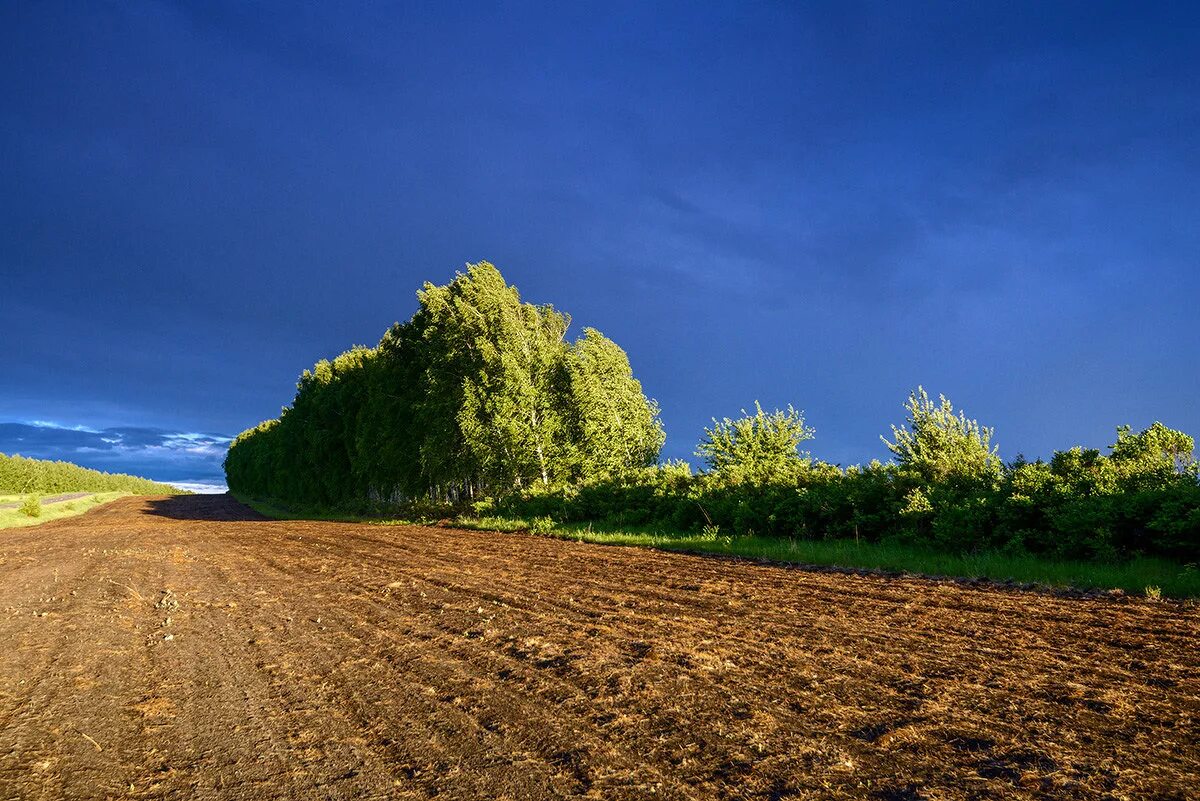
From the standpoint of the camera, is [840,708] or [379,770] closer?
[379,770]

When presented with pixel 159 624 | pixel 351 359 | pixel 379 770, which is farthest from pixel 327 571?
pixel 351 359

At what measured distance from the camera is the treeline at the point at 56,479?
103188 millimetres

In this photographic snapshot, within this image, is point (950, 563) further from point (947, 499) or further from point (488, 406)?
point (488, 406)

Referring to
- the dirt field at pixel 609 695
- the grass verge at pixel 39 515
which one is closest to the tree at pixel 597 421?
the dirt field at pixel 609 695

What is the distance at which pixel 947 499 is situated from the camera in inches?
529

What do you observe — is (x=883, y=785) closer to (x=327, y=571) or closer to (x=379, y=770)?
(x=379, y=770)

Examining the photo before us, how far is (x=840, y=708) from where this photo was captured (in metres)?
4.59

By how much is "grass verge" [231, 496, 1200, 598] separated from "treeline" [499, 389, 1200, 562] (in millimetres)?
556

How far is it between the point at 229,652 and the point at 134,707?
5.23 ft

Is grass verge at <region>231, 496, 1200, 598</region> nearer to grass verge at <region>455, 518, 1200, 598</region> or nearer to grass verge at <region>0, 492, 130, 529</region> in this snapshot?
grass verge at <region>455, 518, 1200, 598</region>

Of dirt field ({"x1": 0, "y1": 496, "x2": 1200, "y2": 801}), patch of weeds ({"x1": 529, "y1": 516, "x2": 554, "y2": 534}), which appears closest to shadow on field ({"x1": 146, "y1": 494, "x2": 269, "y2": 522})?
patch of weeds ({"x1": 529, "y1": 516, "x2": 554, "y2": 534})

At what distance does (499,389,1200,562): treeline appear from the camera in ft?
34.8

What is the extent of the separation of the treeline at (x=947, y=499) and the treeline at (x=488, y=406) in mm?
6161

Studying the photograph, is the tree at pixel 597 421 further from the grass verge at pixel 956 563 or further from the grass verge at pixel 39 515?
the grass verge at pixel 39 515
